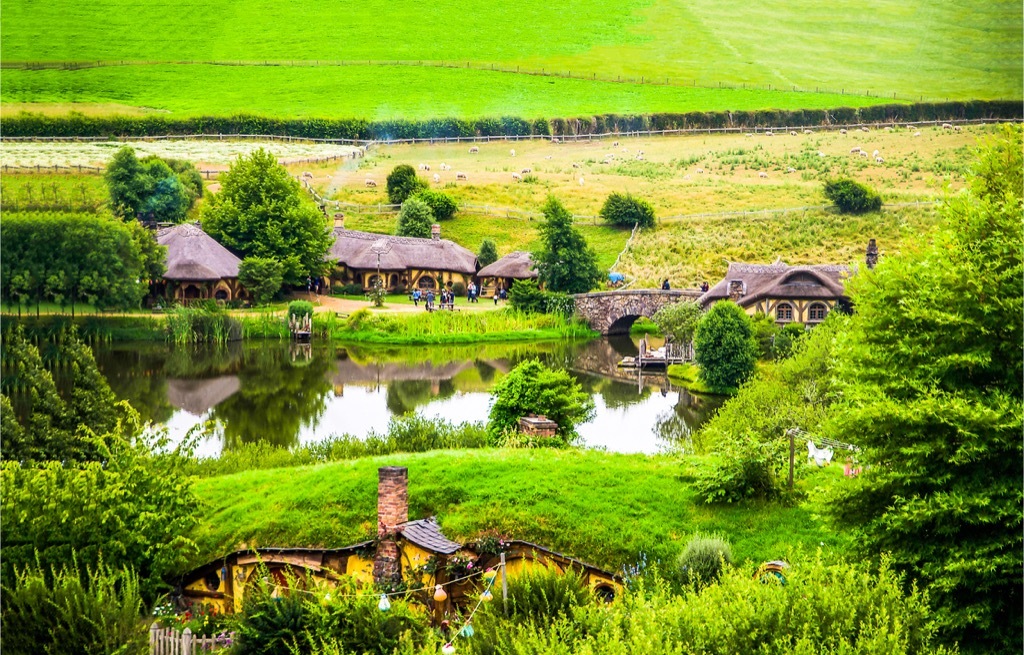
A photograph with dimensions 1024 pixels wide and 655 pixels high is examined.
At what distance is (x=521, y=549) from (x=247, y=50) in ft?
125

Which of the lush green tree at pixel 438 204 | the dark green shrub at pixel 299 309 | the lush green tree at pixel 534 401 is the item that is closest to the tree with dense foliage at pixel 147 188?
the dark green shrub at pixel 299 309

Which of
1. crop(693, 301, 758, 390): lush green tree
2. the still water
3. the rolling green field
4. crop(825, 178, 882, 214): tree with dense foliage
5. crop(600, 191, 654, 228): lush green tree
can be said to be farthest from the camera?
crop(825, 178, 882, 214): tree with dense foliage

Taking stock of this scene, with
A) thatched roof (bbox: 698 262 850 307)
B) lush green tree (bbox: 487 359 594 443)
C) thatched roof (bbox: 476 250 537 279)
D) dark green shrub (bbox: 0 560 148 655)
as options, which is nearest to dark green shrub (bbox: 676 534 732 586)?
dark green shrub (bbox: 0 560 148 655)

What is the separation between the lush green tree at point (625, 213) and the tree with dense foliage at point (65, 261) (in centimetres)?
2389

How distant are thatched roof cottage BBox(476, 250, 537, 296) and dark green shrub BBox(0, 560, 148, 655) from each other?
112 feet

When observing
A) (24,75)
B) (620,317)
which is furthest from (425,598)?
(24,75)

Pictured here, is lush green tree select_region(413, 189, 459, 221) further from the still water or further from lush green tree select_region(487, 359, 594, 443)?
lush green tree select_region(487, 359, 594, 443)

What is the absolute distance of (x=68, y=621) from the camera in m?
12.2

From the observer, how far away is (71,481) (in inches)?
585

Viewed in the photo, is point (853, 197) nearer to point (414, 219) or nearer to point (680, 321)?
point (414, 219)

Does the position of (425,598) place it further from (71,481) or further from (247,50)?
(247,50)

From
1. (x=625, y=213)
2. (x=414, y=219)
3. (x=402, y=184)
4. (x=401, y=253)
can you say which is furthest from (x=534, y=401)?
(x=402, y=184)

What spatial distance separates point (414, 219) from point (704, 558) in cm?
3877

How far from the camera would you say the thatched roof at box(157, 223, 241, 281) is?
131ft
